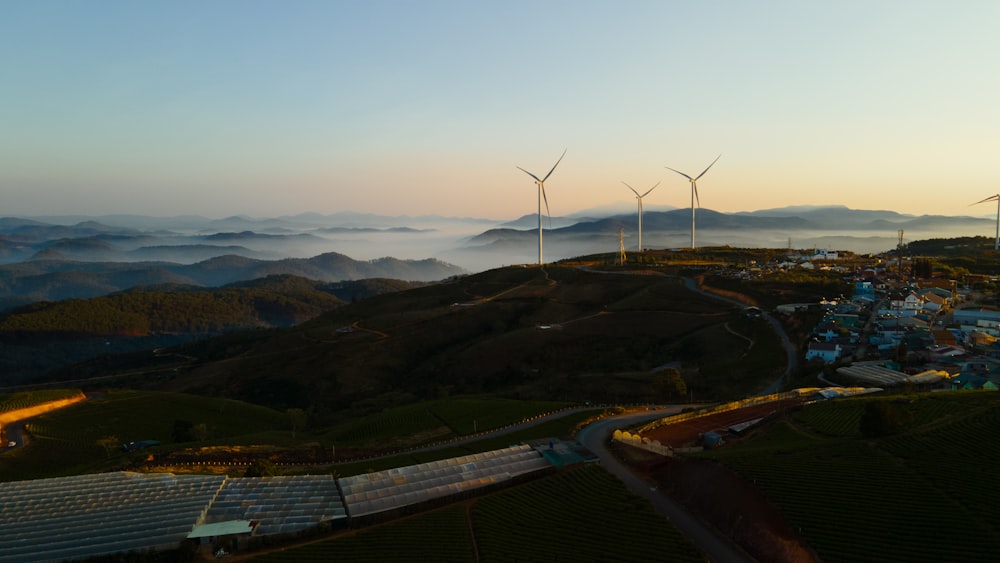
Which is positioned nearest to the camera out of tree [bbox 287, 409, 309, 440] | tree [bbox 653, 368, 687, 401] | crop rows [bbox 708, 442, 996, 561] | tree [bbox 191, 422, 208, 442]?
crop rows [bbox 708, 442, 996, 561]

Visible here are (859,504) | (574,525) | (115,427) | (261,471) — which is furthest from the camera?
(115,427)

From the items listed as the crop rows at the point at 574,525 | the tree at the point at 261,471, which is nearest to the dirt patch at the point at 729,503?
the crop rows at the point at 574,525

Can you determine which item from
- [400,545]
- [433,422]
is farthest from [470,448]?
[400,545]

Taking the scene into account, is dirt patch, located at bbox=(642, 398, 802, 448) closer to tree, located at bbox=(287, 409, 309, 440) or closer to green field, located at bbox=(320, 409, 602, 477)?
green field, located at bbox=(320, 409, 602, 477)

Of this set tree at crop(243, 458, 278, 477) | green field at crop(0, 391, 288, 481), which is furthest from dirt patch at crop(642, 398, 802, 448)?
green field at crop(0, 391, 288, 481)

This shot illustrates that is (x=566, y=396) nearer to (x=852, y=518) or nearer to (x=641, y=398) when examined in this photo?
(x=641, y=398)

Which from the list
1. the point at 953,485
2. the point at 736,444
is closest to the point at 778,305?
the point at 736,444

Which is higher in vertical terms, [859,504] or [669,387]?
[859,504]

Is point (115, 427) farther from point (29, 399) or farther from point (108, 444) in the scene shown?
point (29, 399)
